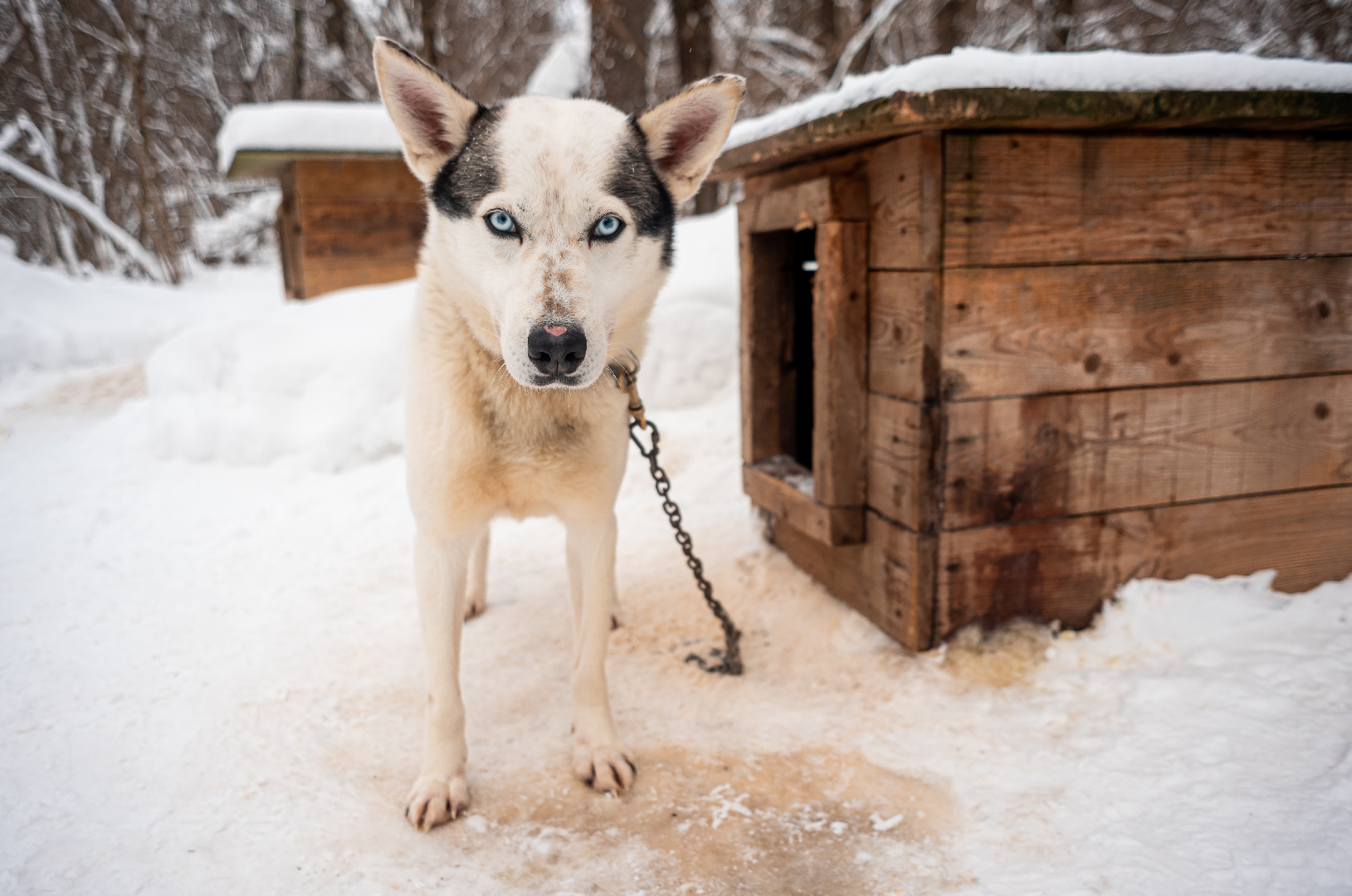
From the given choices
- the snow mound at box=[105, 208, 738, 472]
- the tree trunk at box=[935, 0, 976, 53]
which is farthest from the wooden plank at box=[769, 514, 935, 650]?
the tree trunk at box=[935, 0, 976, 53]

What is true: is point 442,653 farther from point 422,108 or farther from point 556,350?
point 422,108

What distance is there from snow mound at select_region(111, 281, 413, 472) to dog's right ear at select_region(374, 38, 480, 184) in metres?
2.98

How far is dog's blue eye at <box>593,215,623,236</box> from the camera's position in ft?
5.77

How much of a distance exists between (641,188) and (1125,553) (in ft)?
6.48

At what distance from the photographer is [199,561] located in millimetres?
3371

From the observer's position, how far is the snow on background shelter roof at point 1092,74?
75.4 inches

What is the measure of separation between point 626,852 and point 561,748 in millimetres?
474

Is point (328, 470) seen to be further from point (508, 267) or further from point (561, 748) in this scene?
point (508, 267)

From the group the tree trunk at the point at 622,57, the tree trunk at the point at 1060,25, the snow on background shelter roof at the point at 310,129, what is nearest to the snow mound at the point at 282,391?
the snow on background shelter roof at the point at 310,129

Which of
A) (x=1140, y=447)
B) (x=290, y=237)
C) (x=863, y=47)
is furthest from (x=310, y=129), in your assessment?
(x=1140, y=447)

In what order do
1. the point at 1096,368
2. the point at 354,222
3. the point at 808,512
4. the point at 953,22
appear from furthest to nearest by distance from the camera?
the point at 953,22
the point at 354,222
the point at 808,512
the point at 1096,368

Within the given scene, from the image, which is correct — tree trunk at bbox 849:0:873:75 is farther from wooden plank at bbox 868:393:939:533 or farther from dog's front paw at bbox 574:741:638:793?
dog's front paw at bbox 574:741:638:793

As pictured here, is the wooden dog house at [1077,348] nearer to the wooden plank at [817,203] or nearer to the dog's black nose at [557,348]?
the wooden plank at [817,203]

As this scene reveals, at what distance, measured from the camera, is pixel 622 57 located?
6441 mm
